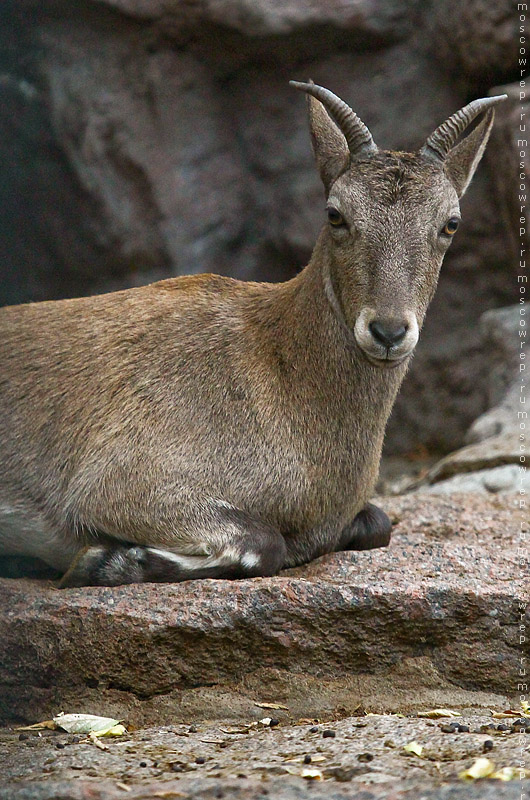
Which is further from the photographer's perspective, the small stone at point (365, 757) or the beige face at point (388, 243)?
the beige face at point (388, 243)

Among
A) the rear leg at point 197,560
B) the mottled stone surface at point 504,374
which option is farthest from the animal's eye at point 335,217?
the mottled stone surface at point 504,374

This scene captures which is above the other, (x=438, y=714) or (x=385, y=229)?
(x=385, y=229)

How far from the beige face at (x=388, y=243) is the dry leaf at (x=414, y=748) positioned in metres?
2.03

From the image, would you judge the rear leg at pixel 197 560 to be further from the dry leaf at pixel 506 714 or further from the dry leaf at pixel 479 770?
the dry leaf at pixel 479 770

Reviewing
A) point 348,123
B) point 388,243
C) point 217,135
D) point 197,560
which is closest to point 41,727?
point 197,560

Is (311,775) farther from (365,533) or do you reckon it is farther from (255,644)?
(365,533)

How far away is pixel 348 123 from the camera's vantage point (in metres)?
5.60

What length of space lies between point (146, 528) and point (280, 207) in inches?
304

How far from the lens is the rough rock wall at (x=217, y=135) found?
11.2 metres

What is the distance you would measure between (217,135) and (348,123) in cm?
694

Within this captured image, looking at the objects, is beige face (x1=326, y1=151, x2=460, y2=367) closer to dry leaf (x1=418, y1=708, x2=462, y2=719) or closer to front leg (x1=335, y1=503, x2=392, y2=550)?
front leg (x1=335, y1=503, x2=392, y2=550)

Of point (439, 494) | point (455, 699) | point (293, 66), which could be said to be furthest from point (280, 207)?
point (455, 699)

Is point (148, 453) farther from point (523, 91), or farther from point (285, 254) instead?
point (285, 254)

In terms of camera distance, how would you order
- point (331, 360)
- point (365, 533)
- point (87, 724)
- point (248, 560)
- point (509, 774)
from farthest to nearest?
1. point (365, 533)
2. point (331, 360)
3. point (248, 560)
4. point (87, 724)
5. point (509, 774)
